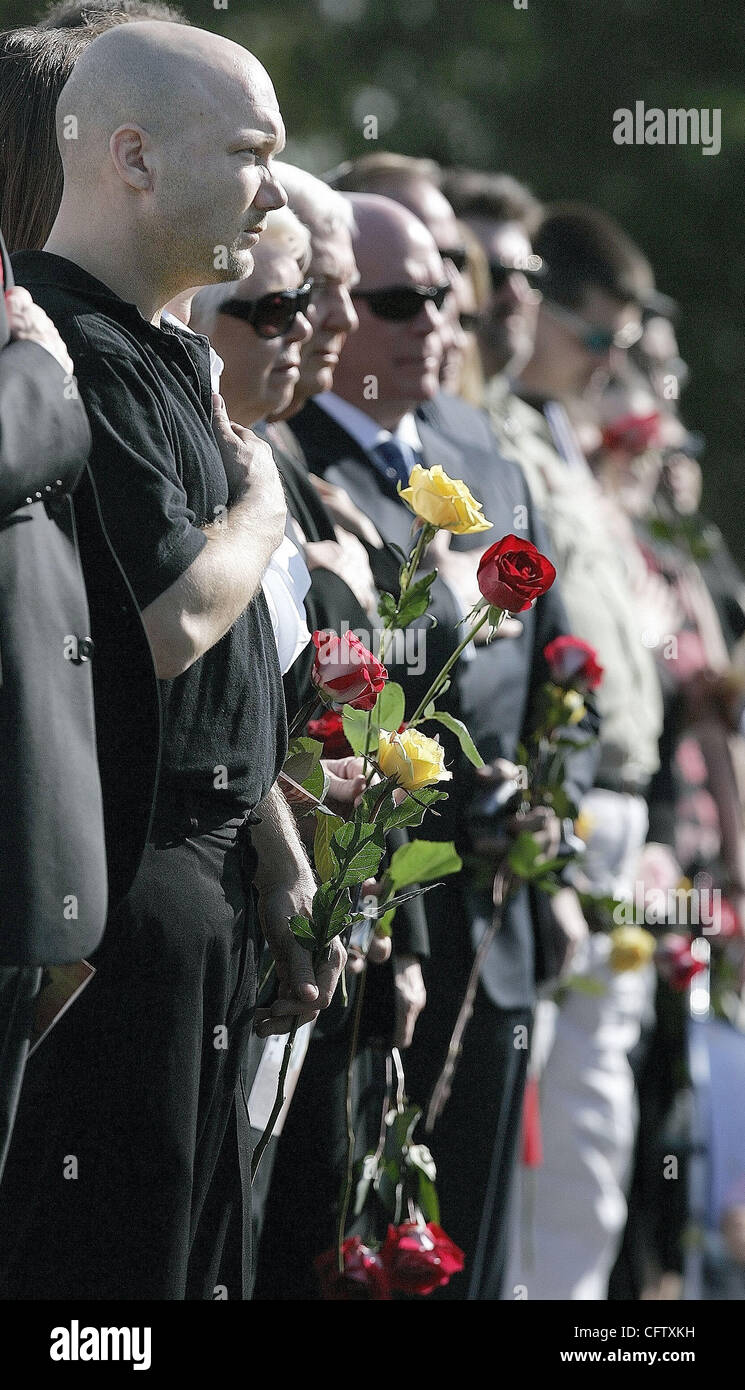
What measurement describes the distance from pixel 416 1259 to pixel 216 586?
131 centimetres

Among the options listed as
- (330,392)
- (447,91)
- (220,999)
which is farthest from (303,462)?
(447,91)

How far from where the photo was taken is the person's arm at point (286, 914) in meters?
2.37

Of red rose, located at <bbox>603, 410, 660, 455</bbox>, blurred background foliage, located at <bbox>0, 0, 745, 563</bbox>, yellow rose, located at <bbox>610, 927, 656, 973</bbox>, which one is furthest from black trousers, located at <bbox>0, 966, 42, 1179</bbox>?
blurred background foliage, located at <bbox>0, 0, 745, 563</bbox>

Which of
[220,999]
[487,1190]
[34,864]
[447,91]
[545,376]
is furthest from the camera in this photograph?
[447,91]

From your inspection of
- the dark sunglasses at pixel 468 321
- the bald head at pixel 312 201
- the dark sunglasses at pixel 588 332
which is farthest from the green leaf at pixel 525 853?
the dark sunglasses at pixel 588 332

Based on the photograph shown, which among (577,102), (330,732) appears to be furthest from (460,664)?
(577,102)

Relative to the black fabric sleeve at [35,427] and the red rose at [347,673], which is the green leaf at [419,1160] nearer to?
the red rose at [347,673]

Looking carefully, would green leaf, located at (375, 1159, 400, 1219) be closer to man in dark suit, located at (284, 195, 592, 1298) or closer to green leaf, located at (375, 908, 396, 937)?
green leaf, located at (375, 908, 396, 937)

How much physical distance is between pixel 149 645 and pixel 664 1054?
3707 millimetres

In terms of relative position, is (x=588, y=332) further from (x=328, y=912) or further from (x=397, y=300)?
(x=328, y=912)

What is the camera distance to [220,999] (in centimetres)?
221

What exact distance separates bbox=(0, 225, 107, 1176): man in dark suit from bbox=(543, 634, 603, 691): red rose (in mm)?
1887

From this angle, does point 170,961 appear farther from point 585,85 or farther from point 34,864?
point 585,85

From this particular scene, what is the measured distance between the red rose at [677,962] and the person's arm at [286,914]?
2.77 meters
